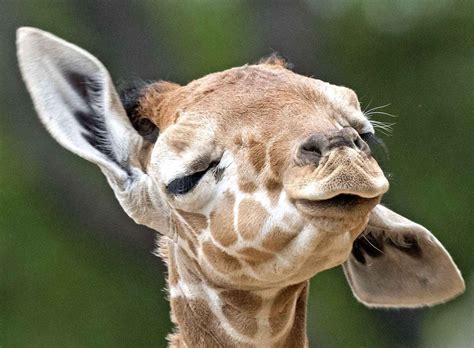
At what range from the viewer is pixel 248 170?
426cm

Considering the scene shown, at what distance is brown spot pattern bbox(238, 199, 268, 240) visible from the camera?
166 inches

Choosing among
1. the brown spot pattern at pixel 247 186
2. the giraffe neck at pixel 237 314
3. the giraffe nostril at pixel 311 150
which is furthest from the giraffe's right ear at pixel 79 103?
the giraffe nostril at pixel 311 150

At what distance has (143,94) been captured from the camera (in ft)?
16.8

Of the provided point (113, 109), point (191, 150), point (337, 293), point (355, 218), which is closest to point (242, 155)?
point (191, 150)

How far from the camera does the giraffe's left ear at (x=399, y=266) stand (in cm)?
503

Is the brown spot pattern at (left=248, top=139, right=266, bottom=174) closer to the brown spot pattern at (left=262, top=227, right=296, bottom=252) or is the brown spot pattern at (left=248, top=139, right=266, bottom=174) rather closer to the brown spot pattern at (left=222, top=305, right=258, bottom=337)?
the brown spot pattern at (left=262, top=227, right=296, bottom=252)

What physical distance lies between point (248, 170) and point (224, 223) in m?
0.27

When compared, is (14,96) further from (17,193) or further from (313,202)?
(313,202)

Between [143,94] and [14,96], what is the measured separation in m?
8.12

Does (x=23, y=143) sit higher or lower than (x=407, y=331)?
higher

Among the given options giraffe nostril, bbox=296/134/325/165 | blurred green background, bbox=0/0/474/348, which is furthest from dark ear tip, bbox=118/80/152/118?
blurred green background, bbox=0/0/474/348

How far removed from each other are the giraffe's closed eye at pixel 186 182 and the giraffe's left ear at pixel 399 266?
0.94 metres

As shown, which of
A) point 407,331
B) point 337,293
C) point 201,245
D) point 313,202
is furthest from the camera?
point 407,331

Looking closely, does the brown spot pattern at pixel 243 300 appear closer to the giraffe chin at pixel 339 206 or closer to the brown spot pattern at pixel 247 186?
the brown spot pattern at pixel 247 186
